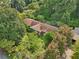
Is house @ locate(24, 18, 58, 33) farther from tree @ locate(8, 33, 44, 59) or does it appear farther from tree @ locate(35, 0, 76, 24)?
tree @ locate(8, 33, 44, 59)

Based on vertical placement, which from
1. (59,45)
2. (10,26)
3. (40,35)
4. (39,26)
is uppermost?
(10,26)

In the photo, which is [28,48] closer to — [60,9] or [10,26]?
[10,26]

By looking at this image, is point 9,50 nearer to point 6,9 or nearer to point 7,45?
point 7,45

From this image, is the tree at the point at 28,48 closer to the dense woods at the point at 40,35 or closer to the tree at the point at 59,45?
the dense woods at the point at 40,35

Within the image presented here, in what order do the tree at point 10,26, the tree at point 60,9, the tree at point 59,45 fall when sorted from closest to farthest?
the tree at point 59,45 → the tree at point 10,26 → the tree at point 60,9

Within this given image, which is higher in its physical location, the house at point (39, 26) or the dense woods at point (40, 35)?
the dense woods at point (40, 35)

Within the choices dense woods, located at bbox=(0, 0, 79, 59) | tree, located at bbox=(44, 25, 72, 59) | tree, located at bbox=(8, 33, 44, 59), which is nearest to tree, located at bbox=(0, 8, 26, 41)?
dense woods, located at bbox=(0, 0, 79, 59)

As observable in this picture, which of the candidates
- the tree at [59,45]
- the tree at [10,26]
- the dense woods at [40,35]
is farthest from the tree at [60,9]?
the tree at [10,26]

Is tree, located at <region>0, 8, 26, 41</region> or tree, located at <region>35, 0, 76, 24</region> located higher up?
tree, located at <region>0, 8, 26, 41</region>

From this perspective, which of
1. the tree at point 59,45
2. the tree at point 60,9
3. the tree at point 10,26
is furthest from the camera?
the tree at point 60,9

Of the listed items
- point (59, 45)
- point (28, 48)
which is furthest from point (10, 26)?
point (59, 45)

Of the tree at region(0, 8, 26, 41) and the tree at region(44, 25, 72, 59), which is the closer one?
the tree at region(44, 25, 72, 59)
